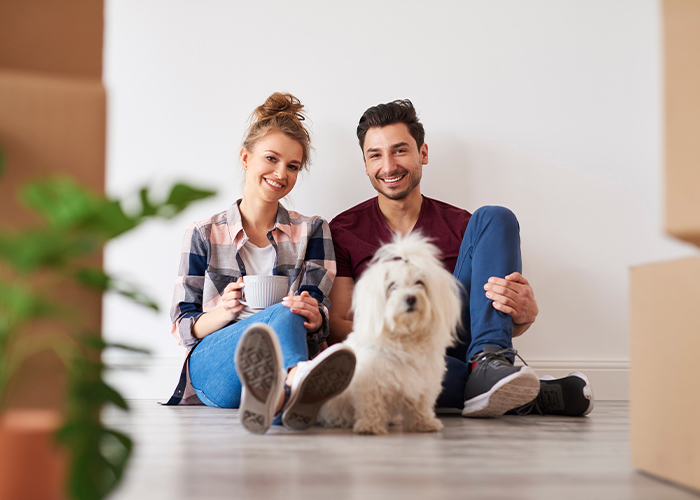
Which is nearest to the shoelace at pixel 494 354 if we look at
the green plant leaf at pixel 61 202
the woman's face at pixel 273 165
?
the woman's face at pixel 273 165

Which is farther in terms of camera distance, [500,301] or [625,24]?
[625,24]

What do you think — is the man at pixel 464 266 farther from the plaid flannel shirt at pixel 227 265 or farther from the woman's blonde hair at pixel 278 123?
the woman's blonde hair at pixel 278 123

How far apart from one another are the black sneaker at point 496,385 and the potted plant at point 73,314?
125 cm

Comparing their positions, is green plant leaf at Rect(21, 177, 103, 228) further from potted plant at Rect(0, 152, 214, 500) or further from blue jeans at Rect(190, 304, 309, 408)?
blue jeans at Rect(190, 304, 309, 408)

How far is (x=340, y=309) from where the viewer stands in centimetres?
219

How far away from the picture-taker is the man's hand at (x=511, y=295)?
1.90m

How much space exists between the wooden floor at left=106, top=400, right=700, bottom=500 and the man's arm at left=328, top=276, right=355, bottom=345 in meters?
0.55

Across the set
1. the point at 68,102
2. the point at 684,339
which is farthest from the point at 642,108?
the point at 68,102

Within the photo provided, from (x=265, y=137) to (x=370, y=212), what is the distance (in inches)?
21.6

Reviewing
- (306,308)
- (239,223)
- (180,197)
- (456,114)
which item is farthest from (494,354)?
(180,197)

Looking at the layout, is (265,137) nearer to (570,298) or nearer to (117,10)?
(117,10)

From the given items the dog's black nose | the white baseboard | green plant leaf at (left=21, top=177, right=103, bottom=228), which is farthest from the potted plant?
the white baseboard

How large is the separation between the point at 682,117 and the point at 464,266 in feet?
4.11

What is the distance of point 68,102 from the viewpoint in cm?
86
